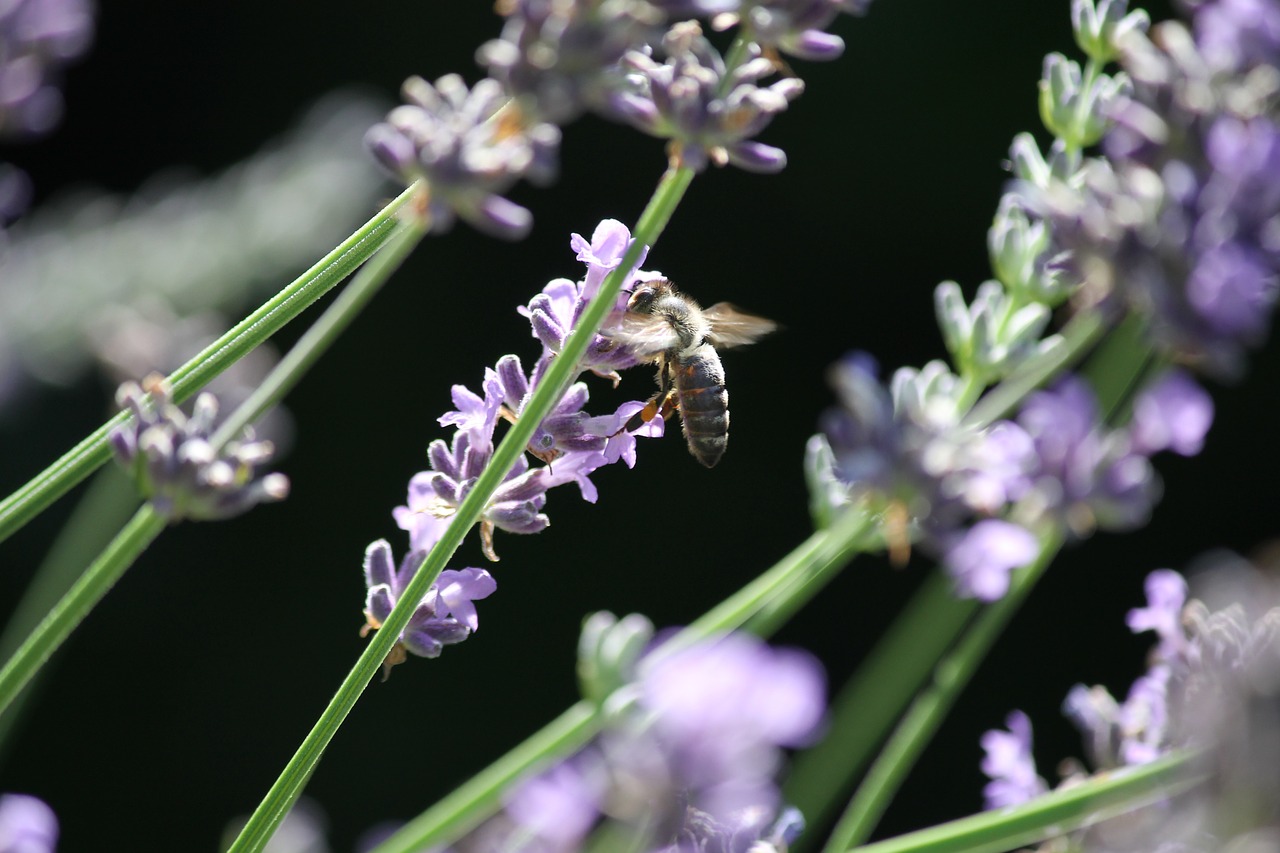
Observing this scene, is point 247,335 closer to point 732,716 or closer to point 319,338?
point 319,338

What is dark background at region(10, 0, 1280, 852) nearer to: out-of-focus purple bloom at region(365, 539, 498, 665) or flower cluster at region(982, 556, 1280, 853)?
flower cluster at region(982, 556, 1280, 853)

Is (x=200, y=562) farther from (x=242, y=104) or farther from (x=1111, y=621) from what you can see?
(x=1111, y=621)

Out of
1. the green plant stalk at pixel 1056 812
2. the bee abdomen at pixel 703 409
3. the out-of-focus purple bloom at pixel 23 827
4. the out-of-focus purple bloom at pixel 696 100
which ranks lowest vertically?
the out-of-focus purple bloom at pixel 23 827

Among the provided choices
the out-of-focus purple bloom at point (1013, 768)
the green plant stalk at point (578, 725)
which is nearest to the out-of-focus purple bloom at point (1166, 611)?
the out-of-focus purple bloom at point (1013, 768)

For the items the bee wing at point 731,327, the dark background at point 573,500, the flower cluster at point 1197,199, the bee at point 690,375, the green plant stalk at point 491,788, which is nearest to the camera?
the flower cluster at point 1197,199

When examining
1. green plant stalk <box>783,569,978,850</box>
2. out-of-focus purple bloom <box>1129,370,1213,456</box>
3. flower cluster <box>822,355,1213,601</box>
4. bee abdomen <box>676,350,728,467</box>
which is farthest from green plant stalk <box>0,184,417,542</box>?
bee abdomen <box>676,350,728,467</box>

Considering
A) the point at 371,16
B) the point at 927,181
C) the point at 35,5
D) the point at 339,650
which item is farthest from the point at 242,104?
the point at 35,5

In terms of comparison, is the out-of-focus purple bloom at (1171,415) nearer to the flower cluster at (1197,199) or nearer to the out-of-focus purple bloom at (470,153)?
the flower cluster at (1197,199)
